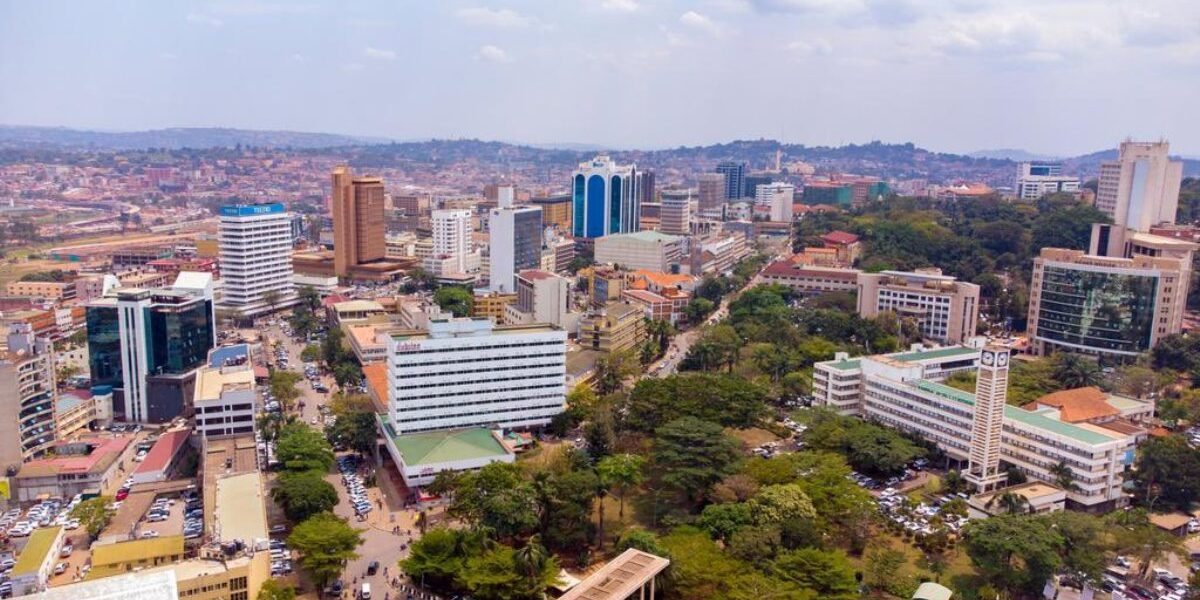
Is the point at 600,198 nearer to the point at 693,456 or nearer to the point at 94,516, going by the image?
the point at 693,456

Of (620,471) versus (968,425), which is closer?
(620,471)

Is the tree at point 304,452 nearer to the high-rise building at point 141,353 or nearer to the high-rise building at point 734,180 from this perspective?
the high-rise building at point 141,353

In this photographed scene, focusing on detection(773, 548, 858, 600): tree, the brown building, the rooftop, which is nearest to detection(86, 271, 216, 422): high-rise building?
the rooftop

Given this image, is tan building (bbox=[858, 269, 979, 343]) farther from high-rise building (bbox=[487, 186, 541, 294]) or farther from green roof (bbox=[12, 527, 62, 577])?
green roof (bbox=[12, 527, 62, 577])

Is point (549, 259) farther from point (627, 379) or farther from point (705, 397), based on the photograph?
point (705, 397)

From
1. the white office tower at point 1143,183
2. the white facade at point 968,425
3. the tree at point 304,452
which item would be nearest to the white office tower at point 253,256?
the tree at point 304,452

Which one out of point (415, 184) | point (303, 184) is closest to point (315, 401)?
point (303, 184)

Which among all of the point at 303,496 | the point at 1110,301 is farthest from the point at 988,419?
the point at 303,496
